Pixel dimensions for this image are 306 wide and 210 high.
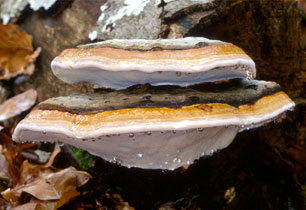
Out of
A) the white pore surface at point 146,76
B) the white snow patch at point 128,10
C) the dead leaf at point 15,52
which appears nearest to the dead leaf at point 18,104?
the dead leaf at point 15,52

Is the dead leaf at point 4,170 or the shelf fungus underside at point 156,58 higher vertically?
the shelf fungus underside at point 156,58

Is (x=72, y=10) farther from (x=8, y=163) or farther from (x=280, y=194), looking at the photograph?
(x=280, y=194)

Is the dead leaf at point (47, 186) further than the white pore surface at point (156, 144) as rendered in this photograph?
Yes

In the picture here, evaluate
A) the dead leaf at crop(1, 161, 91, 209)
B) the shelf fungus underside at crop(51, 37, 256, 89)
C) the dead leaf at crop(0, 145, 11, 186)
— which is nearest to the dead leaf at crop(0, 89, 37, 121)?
the dead leaf at crop(0, 145, 11, 186)

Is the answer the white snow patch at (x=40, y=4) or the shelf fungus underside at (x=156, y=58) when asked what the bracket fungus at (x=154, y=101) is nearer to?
the shelf fungus underside at (x=156, y=58)

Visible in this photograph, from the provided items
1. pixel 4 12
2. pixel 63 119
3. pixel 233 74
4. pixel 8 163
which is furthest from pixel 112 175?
pixel 4 12

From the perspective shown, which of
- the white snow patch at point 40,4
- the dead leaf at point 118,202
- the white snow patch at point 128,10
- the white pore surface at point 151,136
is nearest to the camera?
the white pore surface at point 151,136
